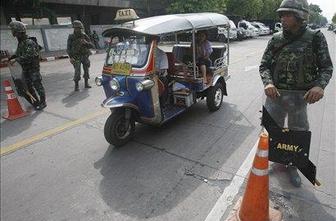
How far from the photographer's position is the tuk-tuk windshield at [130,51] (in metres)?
4.91

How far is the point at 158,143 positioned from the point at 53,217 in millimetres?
2115

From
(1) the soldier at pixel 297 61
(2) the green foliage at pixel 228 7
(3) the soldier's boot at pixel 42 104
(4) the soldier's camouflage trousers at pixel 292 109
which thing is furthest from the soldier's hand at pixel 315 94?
(2) the green foliage at pixel 228 7

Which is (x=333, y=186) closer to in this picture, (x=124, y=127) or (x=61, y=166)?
(x=124, y=127)

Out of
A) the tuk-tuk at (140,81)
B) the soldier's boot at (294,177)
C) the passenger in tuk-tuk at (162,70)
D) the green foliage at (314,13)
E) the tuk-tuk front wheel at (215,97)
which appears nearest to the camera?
the soldier's boot at (294,177)

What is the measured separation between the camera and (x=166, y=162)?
4371mm

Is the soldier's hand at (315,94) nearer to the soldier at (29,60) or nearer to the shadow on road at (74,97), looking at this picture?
the shadow on road at (74,97)

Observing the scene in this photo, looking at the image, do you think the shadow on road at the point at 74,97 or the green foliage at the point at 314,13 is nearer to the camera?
the green foliage at the point at 314,13

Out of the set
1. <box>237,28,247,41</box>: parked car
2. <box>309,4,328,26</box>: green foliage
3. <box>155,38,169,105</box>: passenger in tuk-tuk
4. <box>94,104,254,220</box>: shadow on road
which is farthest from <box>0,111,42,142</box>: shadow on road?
<box>237,28,247,41</box>: parked car

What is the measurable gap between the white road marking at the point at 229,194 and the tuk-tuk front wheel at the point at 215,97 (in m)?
2.19

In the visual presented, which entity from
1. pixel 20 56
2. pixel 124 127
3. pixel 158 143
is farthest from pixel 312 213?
pixel 20 56

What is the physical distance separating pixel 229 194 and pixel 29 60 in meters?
5.73

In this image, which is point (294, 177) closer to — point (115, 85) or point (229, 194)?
point (229, 194)

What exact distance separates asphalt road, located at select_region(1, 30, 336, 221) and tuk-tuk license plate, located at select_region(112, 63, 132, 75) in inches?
46.9

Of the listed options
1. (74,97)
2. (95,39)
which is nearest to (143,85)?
(74,97)
